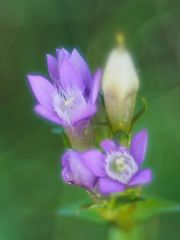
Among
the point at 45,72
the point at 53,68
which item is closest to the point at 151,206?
the point at 53,68

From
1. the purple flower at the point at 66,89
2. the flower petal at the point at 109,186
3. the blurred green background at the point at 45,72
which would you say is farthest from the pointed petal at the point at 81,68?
the blurred green background at the point at 45,72

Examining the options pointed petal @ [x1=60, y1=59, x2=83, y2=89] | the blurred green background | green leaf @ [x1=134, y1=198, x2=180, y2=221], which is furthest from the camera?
the blurred green background

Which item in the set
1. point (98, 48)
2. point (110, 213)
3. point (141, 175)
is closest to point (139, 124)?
point (98, 48)

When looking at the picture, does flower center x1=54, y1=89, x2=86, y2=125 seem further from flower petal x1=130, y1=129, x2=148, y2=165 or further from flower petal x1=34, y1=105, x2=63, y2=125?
flower petal x1=130, y1=129, x2=148, y2=165

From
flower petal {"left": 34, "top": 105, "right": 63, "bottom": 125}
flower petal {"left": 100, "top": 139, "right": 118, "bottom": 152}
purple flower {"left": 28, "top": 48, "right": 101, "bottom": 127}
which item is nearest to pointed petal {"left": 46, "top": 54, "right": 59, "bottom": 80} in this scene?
Result: purple flower {"left": 28, "top": 48, "right": 101, "bottom": 127}

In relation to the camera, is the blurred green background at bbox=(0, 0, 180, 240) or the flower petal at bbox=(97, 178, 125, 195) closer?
the flower petal at bbox=(97, 178, 125, 195)

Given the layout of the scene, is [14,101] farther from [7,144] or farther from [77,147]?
[77,147]

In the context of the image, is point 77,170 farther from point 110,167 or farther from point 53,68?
point 53,68
